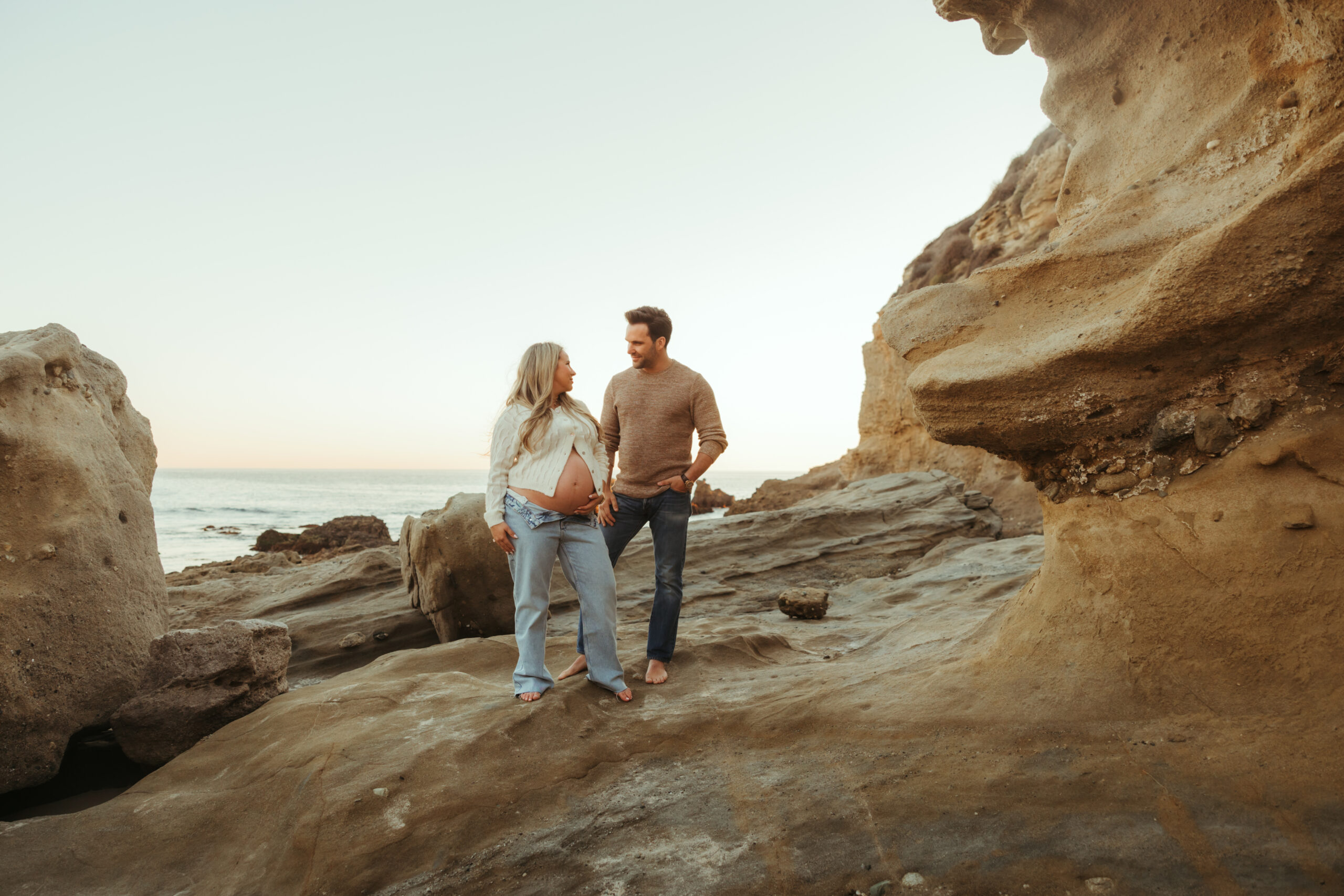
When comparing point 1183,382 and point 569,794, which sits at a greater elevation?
point 1183,382

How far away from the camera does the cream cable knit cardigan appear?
335 cm

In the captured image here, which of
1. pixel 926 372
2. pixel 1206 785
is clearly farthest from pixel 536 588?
pixel 1206 785

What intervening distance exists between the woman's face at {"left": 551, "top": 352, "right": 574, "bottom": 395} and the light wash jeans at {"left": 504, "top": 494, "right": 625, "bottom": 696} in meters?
0.56

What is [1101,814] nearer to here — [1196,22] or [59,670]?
[1196,22]

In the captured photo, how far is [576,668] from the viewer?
11.9 ft

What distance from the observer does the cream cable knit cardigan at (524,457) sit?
11.0 feet

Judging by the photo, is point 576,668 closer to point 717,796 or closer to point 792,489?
point 717,796

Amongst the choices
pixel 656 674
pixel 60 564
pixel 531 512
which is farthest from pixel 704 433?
pixel 60 564

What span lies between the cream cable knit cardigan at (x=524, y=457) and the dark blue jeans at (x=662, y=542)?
39 centimetres

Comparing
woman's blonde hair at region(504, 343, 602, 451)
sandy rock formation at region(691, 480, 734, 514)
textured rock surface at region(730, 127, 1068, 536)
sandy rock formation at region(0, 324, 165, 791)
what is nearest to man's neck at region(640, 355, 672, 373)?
woman's blonde hair at region(504, 343, 602, 451)

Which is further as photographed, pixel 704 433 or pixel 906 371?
pixel 906 371

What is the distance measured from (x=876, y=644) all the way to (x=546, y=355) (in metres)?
2.60

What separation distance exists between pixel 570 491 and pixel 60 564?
7.96 feet

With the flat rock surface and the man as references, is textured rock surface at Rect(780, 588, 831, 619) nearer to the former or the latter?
the flat rock surface
